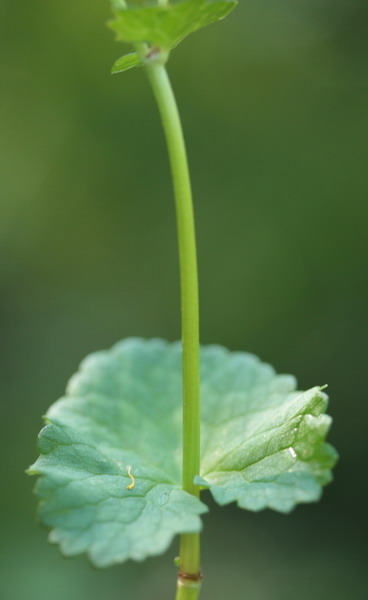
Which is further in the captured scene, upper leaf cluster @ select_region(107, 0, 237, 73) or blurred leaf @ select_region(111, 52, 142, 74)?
blurred leaf @ select_region(111, 52, 142, 74)

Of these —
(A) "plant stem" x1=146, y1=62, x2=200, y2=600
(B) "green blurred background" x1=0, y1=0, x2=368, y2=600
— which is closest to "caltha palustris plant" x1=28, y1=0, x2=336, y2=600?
(A) "plant stem" x1=146, y1=62, x2=200, y2=600

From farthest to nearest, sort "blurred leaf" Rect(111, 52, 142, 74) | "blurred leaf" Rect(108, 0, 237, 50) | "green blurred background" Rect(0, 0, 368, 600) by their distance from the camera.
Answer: "green blurred background" Rect(0, 0, 368, 600)
"blurred leaf" Rect(111, 52, 142, 74)
"blurred leaf" Rect(108, 0, 237, 50)

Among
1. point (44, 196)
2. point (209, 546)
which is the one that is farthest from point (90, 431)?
point (44, 196)

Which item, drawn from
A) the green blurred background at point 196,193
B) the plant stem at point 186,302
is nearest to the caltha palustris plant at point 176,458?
the plant stem at point 186,302

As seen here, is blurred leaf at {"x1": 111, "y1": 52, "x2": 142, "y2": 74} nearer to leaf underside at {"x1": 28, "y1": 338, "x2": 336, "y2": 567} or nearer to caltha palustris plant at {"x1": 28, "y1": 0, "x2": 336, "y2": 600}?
caltha palustris plant at {"x1": 28, "y1": 0, "x2": 336, "y2": 600}

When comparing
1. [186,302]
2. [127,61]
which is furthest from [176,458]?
[127,61]

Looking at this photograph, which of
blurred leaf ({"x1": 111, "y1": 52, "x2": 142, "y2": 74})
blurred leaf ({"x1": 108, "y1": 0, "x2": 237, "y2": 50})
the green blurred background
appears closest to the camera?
blurred leaf ({"x1": 108, "y1": 0, "x2": 237, "y2": 50})

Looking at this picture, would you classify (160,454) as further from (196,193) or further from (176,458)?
(196,193)
